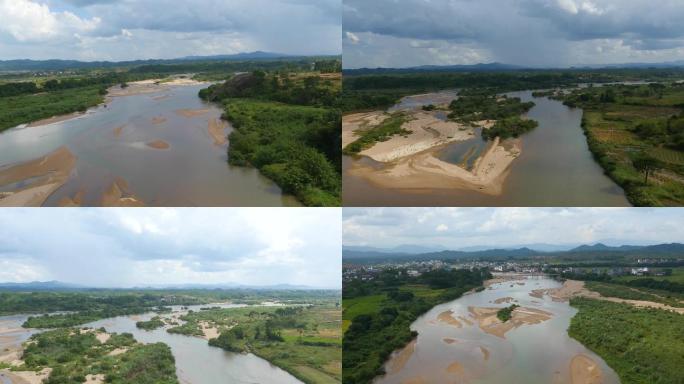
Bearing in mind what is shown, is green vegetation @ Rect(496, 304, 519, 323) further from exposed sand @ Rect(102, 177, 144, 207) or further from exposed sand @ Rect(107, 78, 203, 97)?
exposed sand @ Rect(107, 78, 203, 97)

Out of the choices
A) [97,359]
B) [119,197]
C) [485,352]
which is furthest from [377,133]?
[97,359]

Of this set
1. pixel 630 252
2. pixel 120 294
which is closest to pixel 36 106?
pixel 120 294

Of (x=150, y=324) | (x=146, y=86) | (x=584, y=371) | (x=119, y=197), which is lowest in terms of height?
(x=150, y=324)

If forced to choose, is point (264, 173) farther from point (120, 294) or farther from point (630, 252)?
point (630, 252)

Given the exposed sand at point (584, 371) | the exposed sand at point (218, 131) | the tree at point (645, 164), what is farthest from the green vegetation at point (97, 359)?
the tree at point (645, 164)

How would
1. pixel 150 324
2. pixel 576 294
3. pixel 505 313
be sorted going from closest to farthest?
pixel 505 313 < pixel 576 294 < pixel 150 324

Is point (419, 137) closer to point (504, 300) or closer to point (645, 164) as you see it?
point (504, 300)
